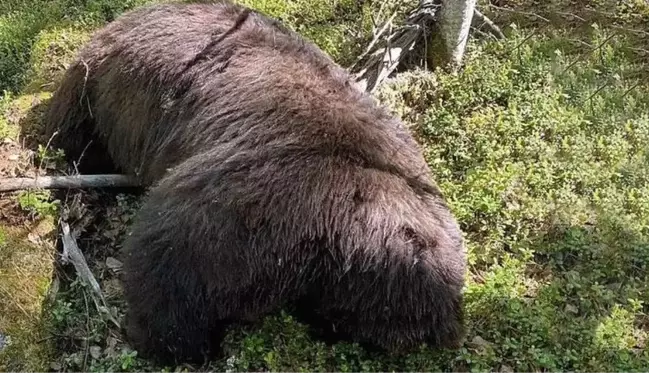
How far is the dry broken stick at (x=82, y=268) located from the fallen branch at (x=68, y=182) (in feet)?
1.12

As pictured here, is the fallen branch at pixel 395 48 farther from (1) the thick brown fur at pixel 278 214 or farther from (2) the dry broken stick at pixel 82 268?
(2) the dry broken stick at pixel 82 268

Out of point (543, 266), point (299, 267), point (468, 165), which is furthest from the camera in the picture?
point (468, 165)

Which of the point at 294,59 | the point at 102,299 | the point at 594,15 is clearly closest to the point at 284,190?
the point at 294,59

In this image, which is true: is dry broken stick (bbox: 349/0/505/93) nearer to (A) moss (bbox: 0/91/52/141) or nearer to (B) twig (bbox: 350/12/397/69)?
(B) twig (bbox: 350/12/397/69)

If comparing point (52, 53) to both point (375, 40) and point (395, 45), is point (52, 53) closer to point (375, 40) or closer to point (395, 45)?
point (375, 40)

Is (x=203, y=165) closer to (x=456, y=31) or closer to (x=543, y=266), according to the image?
(x=543, y=266)

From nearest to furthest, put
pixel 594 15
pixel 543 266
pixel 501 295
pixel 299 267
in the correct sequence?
pixel 299 267 < pixel 501 295 < pixel 543 266 < pixel 594 15

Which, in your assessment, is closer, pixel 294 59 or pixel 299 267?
pixel 299 267

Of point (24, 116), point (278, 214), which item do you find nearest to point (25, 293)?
point (24, 116)

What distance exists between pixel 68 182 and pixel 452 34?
9.92 feet

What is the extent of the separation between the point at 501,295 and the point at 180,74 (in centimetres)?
221

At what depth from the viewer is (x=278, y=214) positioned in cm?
359

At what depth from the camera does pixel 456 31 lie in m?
5.80

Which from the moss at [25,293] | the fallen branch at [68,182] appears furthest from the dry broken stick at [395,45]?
the moss at [25,293]
